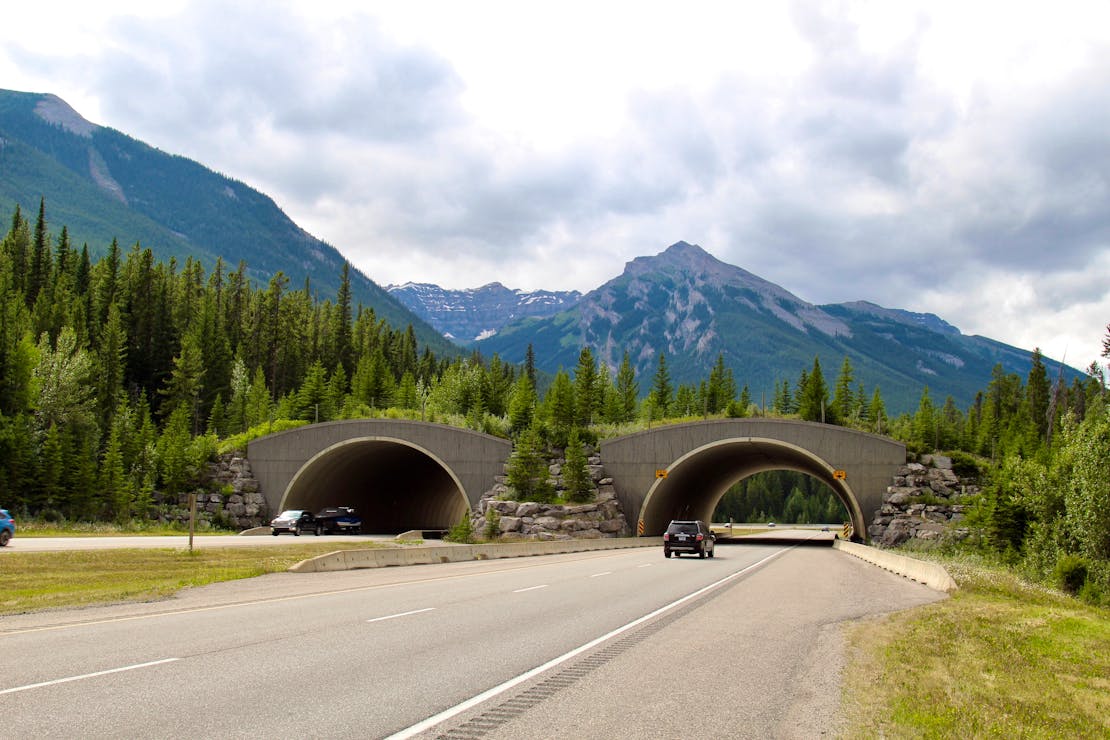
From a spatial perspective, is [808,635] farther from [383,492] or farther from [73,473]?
[383,492]

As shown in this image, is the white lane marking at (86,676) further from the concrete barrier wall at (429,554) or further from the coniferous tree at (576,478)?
the coniferous tree at (576,478)

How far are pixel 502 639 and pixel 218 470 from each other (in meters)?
55.2

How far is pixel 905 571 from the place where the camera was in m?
28.9

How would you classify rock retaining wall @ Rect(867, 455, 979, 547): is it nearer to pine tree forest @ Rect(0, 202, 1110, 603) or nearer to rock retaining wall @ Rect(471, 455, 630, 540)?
pine tree forest @ Rect(0, 202, 1110, 603)

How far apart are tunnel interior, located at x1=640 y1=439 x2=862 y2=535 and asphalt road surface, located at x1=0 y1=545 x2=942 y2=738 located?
36418 millimetres

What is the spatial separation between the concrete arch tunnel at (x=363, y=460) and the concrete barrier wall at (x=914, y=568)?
26.0 m

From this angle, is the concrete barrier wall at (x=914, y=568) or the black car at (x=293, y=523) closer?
the concrete barrier wall at (x=914, y=568)

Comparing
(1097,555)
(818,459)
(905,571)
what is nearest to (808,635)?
(905,571)

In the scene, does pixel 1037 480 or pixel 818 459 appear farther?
pixel 818 459

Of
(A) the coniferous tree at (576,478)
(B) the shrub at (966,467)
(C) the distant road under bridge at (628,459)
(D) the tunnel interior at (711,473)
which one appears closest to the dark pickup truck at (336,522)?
(C) the distant road under bridge at (628,459)

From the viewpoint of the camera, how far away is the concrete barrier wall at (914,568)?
23000 millimetres

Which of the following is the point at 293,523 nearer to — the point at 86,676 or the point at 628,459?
the point at 628,459

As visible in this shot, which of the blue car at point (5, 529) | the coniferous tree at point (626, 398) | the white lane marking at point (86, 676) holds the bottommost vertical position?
the white lane marking at point (86, 676)

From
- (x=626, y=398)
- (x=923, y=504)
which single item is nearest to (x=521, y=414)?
(x=923, y=504)
